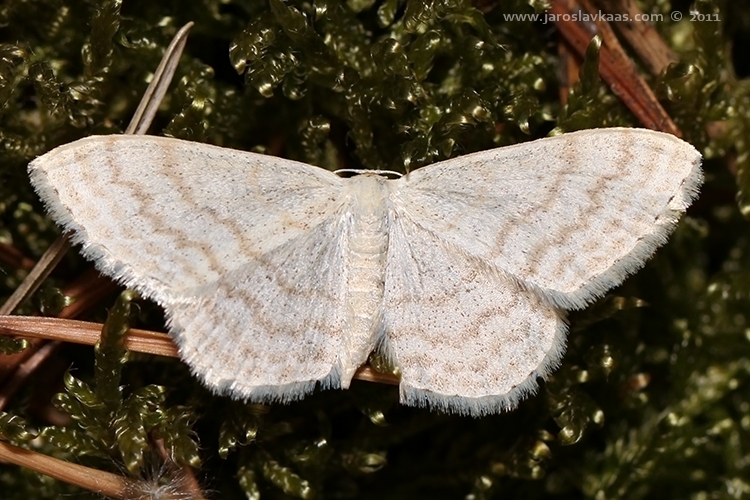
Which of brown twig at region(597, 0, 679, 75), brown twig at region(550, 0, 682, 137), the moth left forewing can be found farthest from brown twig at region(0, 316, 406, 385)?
brown twig at region(597, 0, 679, 75)

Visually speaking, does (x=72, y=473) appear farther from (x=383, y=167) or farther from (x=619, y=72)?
(x=619, y=72)

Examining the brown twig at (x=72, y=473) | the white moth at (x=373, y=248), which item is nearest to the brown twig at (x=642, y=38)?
the white moth at (x=373, y=248)

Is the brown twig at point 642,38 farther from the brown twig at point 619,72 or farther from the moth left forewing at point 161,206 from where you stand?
the moth left forewing at point 161,206

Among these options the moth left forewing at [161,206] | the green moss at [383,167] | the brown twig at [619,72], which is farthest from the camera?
the brown twig at [619,72]

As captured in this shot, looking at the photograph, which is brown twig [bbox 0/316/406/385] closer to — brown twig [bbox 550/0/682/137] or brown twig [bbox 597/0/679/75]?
brown twig [bbox 550/0/682/137]

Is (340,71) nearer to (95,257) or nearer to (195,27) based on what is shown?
(195,27)

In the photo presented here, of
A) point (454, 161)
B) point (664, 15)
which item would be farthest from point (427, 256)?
point (664, 15)
